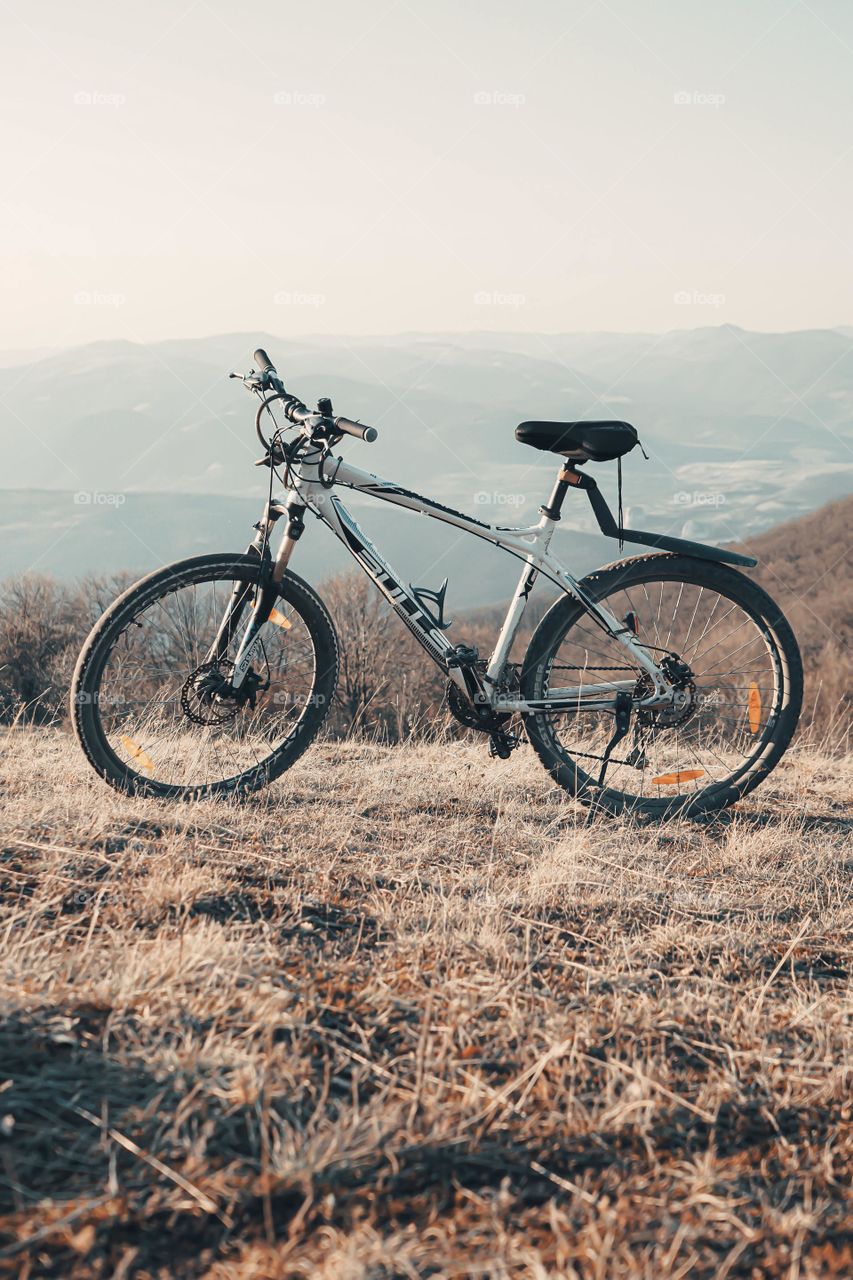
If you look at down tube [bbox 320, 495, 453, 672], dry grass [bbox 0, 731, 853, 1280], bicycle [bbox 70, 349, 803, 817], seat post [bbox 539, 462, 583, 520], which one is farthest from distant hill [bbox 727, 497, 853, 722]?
dry grass [bbox 0, 731, 853, 1280]

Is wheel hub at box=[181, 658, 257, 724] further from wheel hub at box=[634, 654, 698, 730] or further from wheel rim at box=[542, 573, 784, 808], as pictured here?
wheel hub at box=[634, 654, 698, 730]

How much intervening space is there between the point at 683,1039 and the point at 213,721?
7.59ft

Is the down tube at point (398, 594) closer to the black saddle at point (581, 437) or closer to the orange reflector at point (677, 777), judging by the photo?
the black saddle at point (581, 437)

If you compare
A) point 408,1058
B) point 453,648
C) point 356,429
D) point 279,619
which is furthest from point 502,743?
point 408,1058

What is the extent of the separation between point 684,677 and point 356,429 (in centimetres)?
166

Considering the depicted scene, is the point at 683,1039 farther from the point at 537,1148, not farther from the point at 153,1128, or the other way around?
the point at 153,1128

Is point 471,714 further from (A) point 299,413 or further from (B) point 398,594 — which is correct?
(A) point 299,413

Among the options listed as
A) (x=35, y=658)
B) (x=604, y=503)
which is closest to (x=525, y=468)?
(x=35, y=658)

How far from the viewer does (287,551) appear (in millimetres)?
3979

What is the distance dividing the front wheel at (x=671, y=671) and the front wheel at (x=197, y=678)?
0.93m

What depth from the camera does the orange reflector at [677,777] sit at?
423cm

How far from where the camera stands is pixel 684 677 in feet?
13.7

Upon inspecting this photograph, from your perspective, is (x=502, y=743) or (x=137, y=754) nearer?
(x=137, y=754)

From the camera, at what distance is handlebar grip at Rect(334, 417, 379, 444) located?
3.76 meters
